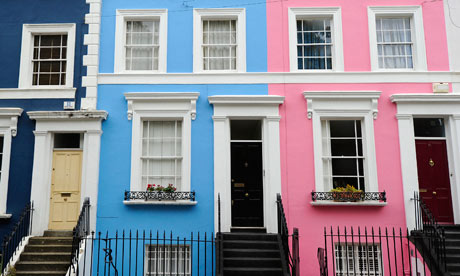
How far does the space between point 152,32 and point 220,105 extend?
112 inches

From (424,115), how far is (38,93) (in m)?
10.0

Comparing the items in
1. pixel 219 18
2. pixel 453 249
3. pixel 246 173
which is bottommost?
pixel 453 249

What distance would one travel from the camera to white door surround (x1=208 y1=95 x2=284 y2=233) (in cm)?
976

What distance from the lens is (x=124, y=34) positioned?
1069 centimetres

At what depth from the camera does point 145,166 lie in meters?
10.2

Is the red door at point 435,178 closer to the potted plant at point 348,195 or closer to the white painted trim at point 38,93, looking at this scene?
the potted plant at point 348,195

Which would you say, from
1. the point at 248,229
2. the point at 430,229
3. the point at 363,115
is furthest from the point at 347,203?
the point at 248,229

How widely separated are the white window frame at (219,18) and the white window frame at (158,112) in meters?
0.94

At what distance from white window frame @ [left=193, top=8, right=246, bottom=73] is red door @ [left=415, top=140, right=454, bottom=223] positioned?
5.11m

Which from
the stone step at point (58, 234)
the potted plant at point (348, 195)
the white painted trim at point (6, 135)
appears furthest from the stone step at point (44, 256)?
the potted plant at point (348, 195)

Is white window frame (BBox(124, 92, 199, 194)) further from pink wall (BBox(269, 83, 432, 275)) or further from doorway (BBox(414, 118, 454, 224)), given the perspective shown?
doorway (BBox(414, 118, 454, 224))

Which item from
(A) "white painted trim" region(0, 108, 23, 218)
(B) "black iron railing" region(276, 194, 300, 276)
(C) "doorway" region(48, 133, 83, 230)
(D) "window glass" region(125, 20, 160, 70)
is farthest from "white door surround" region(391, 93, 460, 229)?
(A) "white painted trim" region(0, 108, 23, 218)

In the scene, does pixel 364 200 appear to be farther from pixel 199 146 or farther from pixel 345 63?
pixel 199 146

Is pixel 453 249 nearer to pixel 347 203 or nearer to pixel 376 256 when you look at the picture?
pixel 376 256
